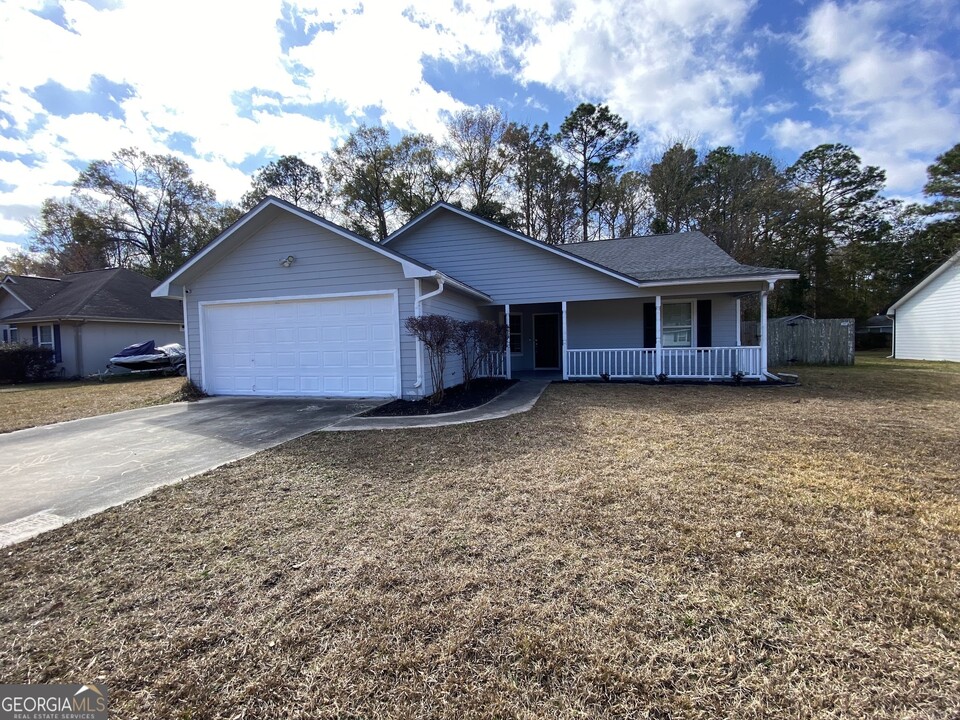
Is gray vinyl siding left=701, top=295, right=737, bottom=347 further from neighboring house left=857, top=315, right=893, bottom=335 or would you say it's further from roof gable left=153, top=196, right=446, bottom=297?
neighboring house left=857, top=315, right=893, bottom=335

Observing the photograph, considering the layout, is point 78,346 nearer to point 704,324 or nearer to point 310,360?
point 310,360

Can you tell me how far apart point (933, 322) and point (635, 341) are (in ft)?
60.2

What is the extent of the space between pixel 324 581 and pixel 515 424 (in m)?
4.50

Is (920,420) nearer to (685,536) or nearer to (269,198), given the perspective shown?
(685,536)

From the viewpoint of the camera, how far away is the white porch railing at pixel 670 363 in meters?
11.7

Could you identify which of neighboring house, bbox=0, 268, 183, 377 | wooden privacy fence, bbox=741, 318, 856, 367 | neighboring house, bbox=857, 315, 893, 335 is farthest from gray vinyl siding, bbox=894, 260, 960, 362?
neighboring house, bbox=0, 268, 183, 377

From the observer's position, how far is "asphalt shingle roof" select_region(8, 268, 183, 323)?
60.5 ft

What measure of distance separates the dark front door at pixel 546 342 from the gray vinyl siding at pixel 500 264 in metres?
2.93

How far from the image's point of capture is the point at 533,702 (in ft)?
5.80

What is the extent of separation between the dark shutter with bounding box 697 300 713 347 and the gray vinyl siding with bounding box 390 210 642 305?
2.83m

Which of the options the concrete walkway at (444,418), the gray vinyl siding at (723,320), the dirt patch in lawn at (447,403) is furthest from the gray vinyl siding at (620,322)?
the concrete walkway at (444,418)

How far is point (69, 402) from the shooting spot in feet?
35.0

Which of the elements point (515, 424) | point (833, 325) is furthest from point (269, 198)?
point (833, 325)

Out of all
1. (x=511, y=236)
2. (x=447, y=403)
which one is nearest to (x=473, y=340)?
(x=447, y=403)
